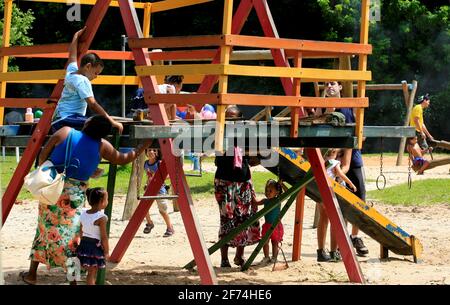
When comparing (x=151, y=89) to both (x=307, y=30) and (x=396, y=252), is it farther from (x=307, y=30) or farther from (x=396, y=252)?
(x=307, y=30)

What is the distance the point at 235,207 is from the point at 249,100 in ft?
7.38

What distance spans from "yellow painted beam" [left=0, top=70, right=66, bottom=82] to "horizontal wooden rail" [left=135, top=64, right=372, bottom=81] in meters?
0.98

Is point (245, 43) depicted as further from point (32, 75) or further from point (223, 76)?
point (32, 75)

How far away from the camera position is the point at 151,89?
8.50 m

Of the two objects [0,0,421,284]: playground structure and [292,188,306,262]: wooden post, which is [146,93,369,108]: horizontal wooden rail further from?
[292,188,306,262]: wooden post

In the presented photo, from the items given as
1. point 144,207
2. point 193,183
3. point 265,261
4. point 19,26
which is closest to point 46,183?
point 144,207

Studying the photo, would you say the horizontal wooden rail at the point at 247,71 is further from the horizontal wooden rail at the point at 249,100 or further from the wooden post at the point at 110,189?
the wooden post at the point at 110,189

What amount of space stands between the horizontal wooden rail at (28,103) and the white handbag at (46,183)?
102 cm

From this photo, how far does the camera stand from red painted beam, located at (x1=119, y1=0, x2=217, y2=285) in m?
8.13

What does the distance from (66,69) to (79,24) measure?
87.4 ft

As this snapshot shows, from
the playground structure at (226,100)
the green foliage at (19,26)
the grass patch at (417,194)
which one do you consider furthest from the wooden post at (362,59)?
the green foliage at (19,26)

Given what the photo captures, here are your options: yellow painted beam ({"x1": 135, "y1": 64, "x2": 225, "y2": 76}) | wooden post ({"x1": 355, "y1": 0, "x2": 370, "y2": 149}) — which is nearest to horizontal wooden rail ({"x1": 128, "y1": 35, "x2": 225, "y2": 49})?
yellow painted beam ({"x1": 135, "y1": 64, "x2": 225, "y2": 76})

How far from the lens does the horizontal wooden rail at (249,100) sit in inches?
317

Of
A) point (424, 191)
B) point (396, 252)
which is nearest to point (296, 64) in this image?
point (396, 252)
